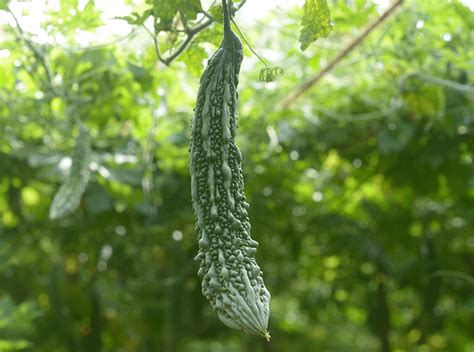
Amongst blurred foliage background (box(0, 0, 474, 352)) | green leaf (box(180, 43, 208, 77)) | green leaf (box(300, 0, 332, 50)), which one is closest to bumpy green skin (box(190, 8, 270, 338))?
green leaf (box(300, 0, 332, 50))

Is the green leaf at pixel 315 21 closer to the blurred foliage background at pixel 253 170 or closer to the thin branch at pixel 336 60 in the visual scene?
the blurred foliage background at pixel 253 170

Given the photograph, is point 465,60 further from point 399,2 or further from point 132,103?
point 132,103

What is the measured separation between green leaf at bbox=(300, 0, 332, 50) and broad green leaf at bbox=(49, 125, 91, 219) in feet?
3.25

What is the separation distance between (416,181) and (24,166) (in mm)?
1586

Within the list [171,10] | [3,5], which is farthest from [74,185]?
[171,10]

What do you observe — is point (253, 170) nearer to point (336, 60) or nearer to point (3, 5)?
point (336, 60)

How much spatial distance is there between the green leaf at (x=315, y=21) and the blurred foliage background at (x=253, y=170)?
0.45 m

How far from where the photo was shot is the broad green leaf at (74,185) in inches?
82.4

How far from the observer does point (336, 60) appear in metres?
2.49

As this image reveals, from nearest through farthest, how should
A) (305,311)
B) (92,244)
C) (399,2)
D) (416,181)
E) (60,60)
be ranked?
(399,2) < (60,60) < (416,181) < (92,244) < (305,311)

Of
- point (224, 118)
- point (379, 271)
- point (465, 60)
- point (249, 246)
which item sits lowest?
point (249, 246)

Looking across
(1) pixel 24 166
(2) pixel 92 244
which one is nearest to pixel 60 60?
(1) pixel 24 166

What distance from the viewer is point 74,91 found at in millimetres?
2387

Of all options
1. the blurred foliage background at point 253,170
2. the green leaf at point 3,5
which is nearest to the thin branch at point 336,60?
the blurred foliage background at point 253,170
